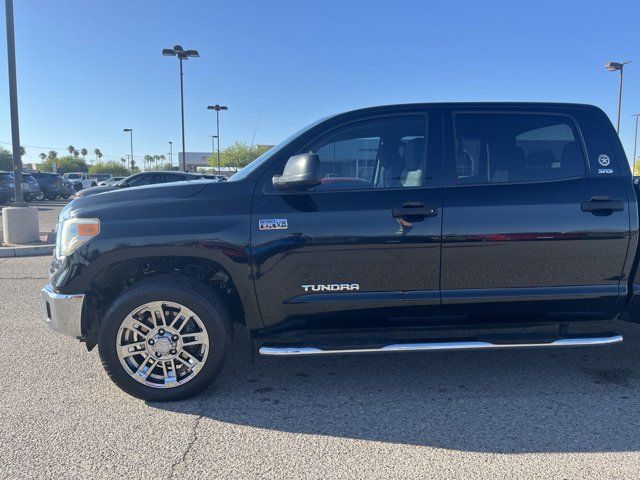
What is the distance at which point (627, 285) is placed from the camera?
347 cm

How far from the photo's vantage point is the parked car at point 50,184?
84.0 ft

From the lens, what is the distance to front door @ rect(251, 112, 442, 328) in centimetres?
323

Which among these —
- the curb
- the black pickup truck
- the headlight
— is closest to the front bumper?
the black pickup truck

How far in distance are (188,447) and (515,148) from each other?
2.92 m

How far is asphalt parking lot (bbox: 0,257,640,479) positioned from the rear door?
605 millimetres

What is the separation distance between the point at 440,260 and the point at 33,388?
298cm

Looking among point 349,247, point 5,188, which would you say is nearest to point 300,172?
point 349,247

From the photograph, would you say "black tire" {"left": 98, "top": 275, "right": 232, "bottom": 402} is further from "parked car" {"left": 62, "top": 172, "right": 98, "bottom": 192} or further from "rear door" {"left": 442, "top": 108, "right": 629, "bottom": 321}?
"parked car" {"left": 62, "top": 172, "right": 98, "bottom": 192}

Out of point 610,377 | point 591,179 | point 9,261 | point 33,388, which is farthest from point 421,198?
point 9,261

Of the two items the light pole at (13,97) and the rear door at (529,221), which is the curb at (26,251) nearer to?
the light pole at (13,97)

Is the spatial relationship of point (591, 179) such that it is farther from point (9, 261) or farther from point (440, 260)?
point (9, 261)

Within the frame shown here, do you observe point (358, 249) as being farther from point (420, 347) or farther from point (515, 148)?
point (515, 148)

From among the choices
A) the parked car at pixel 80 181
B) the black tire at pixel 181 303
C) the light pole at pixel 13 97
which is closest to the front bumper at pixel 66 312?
the black tire at pixel 181 303

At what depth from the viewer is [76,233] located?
127 inches
